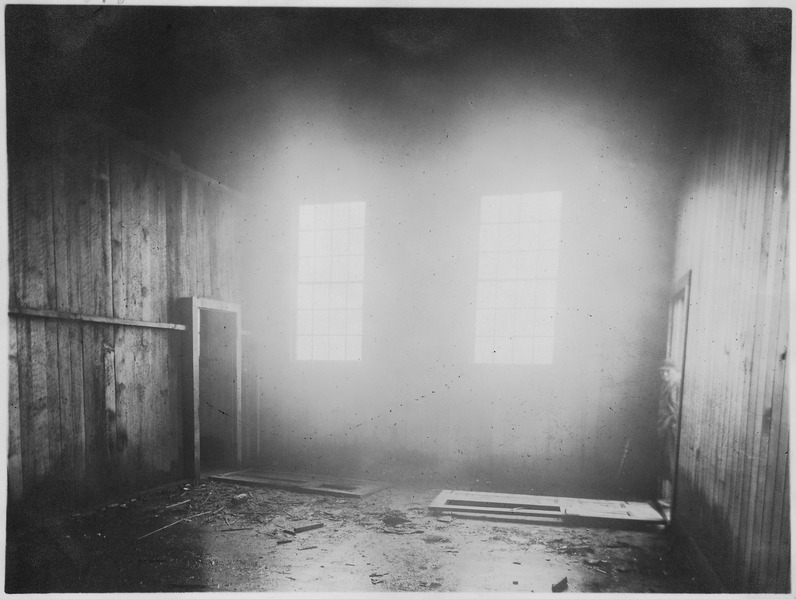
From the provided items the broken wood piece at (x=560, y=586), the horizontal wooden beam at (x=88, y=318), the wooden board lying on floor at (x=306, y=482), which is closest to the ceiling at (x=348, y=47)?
the horizontal wooden beam at (x=88, y=318)

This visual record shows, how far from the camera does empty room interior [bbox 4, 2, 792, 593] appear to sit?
2523 mm

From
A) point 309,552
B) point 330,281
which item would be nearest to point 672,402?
point 309,552

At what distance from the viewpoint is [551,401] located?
4746 mm

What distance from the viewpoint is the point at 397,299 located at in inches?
194

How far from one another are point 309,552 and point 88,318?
2533 millimetres

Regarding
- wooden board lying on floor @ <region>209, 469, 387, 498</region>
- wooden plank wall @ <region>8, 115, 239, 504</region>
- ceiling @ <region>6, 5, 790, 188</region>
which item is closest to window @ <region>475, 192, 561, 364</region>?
ceiling @ <region>6, 5, 790, 188</region>

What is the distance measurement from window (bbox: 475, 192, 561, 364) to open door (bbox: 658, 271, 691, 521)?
3.56ft

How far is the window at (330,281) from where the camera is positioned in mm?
4375

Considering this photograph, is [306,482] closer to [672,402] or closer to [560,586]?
[560,586]

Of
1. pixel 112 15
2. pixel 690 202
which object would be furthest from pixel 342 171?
pixel 690 202

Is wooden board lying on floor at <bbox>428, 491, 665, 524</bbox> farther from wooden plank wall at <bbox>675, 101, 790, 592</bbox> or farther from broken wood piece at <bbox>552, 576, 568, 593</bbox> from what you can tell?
broken wood piece at <bbox>552, 576, 568, 593</bbox>

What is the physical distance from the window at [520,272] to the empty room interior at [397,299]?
35mm

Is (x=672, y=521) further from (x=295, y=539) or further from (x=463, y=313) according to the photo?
(x=295, y=539)

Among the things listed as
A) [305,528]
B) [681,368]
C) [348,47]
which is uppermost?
[348,47]
